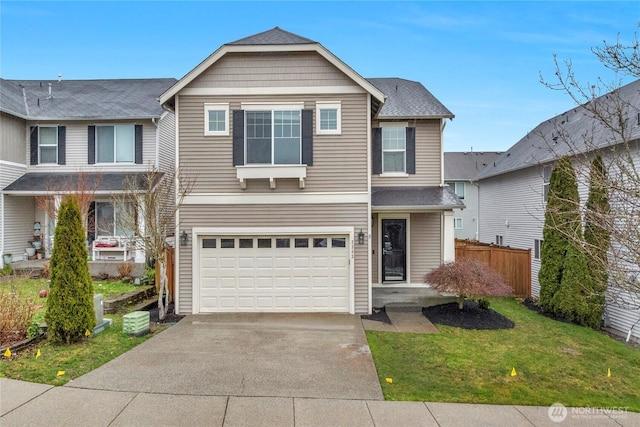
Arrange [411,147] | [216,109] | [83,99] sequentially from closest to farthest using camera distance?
1. [216,109]
2. [411,147]
3. [83,99]

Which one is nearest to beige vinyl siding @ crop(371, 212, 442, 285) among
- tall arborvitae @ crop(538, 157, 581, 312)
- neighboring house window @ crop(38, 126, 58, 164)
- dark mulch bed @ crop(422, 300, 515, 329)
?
dark mulch bed @ crop(422, 300, 515, 329)

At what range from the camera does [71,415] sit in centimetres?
429

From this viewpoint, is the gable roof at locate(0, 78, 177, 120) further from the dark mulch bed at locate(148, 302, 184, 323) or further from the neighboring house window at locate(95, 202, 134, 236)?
the dark mulch bed at locate(148, 302, 184, 323)

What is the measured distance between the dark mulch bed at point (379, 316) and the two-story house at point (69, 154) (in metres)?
9.16

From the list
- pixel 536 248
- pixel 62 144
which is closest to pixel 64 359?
pixel 62 144

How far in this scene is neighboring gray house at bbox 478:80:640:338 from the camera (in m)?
11.4

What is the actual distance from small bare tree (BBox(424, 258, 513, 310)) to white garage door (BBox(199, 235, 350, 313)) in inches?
96.6

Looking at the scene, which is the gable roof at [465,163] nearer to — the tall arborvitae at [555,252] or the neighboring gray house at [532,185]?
the neighboring gray house at [532,185]

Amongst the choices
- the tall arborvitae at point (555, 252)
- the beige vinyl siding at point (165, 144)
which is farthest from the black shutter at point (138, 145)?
the tall arborvitae at point (555, 252)

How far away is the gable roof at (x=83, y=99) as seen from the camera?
1388 cm

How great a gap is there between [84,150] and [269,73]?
913 centimetres

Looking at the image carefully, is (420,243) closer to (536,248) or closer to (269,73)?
(536,248)

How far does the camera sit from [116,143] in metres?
14.1

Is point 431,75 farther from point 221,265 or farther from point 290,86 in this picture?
point 221,265
